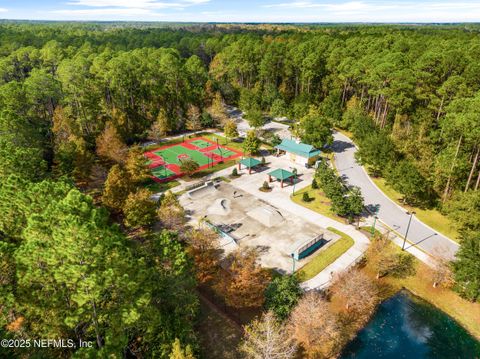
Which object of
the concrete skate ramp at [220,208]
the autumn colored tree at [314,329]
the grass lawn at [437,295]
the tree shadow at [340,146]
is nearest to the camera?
the autumn colored tree at [314,329]

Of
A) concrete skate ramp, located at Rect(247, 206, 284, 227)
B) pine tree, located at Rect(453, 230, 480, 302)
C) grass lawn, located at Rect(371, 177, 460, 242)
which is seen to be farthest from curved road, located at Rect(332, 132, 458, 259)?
concrete skate ramp, located at Rect(247, 206, 284, 227)

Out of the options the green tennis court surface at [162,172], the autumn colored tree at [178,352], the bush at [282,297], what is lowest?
the green tennis court surface at [162,172]

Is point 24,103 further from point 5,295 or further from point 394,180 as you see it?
point 394,180

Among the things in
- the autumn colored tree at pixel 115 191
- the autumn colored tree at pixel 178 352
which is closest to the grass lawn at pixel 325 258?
the autumn colored tree at pixel 178 352

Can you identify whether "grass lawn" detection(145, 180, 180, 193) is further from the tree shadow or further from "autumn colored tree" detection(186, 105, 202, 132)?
the tree shadow

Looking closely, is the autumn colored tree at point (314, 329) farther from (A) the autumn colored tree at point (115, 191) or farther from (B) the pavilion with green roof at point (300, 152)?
(B) the pavilion with green roof at point (300, 152)

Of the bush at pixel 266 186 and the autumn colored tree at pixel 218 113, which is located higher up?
the autumn colored tree at pixel 218 113
